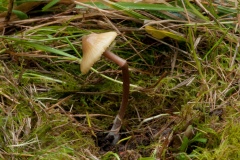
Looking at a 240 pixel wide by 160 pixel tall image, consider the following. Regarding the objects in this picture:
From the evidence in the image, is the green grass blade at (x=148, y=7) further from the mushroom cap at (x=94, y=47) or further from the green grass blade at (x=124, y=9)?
the mushroom cap at (x=94, y=47)

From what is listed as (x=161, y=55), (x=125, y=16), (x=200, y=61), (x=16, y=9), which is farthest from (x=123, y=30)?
(x=16, y=9)

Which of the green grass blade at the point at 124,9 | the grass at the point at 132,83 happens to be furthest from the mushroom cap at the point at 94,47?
the green grass blade at the point at 124,9

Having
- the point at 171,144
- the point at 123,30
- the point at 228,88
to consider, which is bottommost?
the point at 171,144

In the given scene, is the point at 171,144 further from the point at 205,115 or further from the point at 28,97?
the point at 28,97

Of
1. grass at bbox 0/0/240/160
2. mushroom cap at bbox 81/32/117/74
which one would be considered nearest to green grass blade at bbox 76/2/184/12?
grass at bbox 0/0/240/160

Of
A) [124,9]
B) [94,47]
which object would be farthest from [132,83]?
[94,47]

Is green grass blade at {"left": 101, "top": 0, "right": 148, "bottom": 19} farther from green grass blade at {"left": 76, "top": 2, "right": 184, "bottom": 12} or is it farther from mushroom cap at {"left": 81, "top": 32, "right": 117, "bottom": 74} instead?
mushroom cap at {"left": 81, "top": 32, "right": 117, "bottom": 74}
